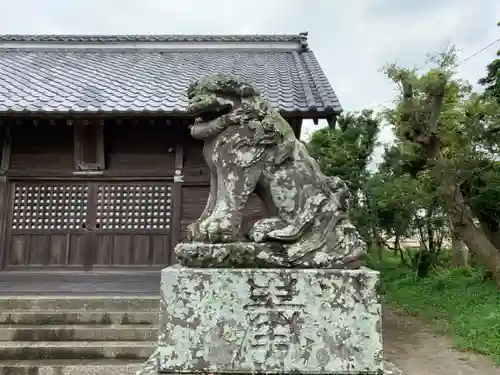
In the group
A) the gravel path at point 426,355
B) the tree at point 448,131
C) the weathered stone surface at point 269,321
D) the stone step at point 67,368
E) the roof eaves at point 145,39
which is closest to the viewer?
the weathered stone surface at point 269,321

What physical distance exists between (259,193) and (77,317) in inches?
157

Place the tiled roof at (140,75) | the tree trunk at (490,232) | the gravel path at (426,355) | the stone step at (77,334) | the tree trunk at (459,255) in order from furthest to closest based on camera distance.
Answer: the tree trunk at (459,255) < the tree trunk at (490,232) < the tiled roof at (140,75) < the gravel path at (426,355) < the stone step at (77,334)

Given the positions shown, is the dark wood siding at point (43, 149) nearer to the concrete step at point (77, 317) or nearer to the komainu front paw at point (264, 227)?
the concrete step at point (77, 317)

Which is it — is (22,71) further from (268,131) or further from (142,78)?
(268,131)

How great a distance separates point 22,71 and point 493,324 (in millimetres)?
10596

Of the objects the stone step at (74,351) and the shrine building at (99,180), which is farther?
the shrine building at (99,180)

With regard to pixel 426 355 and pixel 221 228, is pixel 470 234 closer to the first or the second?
pixel 426 355

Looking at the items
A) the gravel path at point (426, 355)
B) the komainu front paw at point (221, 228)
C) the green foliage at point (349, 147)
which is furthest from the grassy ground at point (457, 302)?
the komainu front paw at point (221, 228)

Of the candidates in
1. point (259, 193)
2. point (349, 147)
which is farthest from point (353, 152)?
point (259, 193)

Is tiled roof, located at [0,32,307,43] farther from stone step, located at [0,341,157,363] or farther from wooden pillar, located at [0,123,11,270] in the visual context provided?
stone step, located at [0,341,157,363]

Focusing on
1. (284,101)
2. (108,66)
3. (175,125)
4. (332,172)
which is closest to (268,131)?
(284,101)

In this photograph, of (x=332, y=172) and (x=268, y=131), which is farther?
(x=332, y=172)

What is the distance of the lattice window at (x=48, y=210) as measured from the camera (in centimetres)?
764

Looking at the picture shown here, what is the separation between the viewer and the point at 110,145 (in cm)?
781
